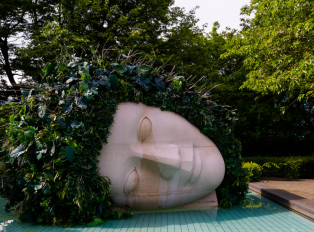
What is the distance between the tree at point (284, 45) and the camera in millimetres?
7992

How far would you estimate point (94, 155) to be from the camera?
472 cm

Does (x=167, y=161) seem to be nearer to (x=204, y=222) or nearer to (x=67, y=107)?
(x=204, y=222)

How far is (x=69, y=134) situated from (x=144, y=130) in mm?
1350

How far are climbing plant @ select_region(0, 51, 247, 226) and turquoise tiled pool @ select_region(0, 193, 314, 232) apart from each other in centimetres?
26

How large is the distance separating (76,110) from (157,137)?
5.19ft

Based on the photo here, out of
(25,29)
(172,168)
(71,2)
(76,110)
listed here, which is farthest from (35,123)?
(25,29)

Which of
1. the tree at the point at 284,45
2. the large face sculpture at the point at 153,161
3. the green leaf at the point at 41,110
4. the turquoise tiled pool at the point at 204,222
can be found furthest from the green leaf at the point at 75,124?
the tree at the point at 284,45

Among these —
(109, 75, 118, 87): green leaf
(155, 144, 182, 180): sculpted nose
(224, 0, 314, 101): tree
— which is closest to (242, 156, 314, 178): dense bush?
(224, 0, 314, 101): tree

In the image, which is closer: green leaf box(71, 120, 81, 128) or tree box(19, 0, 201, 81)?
green leaf box(71, 120, 81, 128)

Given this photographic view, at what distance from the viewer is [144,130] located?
507 centimetres

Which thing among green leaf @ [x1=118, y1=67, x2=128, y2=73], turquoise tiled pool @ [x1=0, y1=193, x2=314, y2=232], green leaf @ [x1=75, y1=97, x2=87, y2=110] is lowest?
turquoise tiled pool @ [x1=0, y1=193, x2=314, y2=232]

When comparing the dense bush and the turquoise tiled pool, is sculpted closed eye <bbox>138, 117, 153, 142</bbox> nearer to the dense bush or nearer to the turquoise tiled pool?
the turquoise tiled pool

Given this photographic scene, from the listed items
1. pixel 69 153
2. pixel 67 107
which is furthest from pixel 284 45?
pixel 69 153

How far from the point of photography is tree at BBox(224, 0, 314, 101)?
799 centimetres
